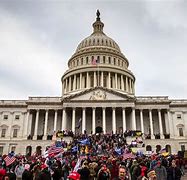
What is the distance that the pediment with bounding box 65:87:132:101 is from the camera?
192 ft

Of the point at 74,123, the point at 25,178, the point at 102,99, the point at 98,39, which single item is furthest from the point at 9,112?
the point at 25,178

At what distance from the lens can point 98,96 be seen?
5891cm

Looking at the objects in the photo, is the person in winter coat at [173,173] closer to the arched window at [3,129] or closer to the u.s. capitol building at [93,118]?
the u.s. capitol building at [93,118]

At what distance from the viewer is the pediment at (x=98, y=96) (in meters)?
58.4

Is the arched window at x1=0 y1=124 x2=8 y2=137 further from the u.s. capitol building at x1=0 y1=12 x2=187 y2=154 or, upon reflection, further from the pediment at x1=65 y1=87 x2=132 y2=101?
the pediment at x1=65 y1=87 x2=132 y2=101

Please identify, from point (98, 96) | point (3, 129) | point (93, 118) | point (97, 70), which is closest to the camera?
point (93, 118)

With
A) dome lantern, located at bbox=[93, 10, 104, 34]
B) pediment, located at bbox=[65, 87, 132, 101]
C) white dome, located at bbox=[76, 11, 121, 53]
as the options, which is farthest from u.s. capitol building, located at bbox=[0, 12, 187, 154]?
dome lantern, located at bbox=[93, 10, 104, 34]

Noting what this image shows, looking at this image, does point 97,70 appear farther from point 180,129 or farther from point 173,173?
point 173,173

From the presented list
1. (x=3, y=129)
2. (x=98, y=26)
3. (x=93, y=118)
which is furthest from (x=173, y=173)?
(x=98, y=26)

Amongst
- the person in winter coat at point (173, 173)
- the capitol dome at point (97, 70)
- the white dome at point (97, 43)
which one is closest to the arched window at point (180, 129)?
the capitol dome at point (97, 70)

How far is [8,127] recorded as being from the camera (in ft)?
200

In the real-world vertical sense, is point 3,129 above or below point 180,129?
below

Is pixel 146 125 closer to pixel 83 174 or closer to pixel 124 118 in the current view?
pixel 124 118

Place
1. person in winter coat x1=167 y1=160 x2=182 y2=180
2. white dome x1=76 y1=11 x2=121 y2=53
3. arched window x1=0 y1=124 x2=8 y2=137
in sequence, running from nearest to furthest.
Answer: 1. person in winter coat x1=167 y1=160 x2=182 y2=180
2. arched window x1=0 y1=124 x2=8 y2=137
3. white dome x1=76 y1=11 x2=121 y2=53
